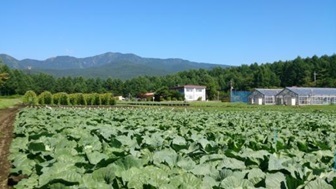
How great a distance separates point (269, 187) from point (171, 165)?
1465 mm

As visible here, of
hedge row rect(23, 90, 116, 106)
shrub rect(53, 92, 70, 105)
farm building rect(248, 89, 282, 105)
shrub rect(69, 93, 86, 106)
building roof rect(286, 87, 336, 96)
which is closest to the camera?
hedge row rect(23, 90, 116, 106)

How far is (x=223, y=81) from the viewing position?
5379 inches

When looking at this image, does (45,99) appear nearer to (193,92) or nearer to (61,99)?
(61,99)

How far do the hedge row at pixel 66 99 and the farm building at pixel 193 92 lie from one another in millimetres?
52013

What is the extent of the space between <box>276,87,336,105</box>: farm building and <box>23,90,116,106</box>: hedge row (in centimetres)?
3298

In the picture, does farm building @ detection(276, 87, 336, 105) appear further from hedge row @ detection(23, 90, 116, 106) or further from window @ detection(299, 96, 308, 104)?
hedge row @ detection(23, 90, 116, 106)

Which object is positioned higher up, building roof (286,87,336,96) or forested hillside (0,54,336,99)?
forested hillside (0,54,336,99)

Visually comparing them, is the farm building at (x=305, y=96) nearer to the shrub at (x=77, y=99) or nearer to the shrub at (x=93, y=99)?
the shrub at (x=93, y=99)

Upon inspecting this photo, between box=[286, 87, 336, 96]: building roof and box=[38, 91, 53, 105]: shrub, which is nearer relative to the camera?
box=[38, 91, 53, 105]: shrub

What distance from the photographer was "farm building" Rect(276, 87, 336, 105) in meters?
73.6

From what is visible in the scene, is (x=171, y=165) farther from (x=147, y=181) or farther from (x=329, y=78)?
(x=329, y=78)

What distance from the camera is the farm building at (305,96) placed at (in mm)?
73562

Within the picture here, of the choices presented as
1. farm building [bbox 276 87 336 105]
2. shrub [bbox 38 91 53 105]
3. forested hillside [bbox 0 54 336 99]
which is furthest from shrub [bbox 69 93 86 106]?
forested hillside [bbox 0 54 336 99]

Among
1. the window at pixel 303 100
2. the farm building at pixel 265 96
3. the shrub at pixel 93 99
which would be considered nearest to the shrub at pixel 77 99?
the shrub at pixel 93 99
